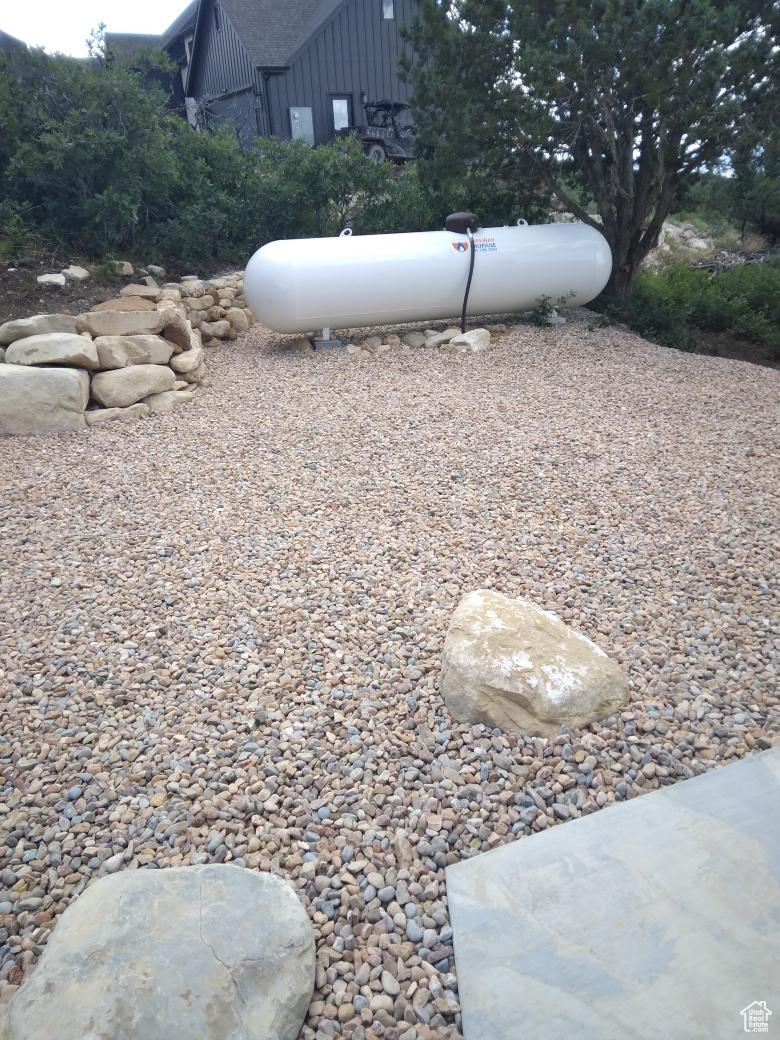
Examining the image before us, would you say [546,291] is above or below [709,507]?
above

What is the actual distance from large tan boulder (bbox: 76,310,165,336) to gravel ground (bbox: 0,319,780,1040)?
1224mm

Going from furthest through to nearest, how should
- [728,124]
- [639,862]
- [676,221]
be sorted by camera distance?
[676,221] < [728,124] < [639,862]

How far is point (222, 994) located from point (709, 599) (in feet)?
8.05

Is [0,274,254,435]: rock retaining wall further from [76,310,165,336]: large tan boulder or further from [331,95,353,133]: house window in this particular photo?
[331,95,353,133]: house window

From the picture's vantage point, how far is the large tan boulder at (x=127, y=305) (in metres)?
6.51

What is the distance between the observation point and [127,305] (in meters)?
6.60

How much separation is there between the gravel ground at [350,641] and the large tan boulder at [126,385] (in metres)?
0.39

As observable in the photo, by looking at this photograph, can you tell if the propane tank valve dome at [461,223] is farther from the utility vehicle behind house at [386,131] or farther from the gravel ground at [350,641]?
the utility vehicle behind house at [386,131]

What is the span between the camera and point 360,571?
3332mm

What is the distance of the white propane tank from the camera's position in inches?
283

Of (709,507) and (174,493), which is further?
(174,493)

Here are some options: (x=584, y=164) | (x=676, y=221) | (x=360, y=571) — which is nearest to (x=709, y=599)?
(x=360, y=571)

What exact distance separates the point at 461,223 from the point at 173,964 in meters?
7.71

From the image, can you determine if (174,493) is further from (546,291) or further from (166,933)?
(546,291)
